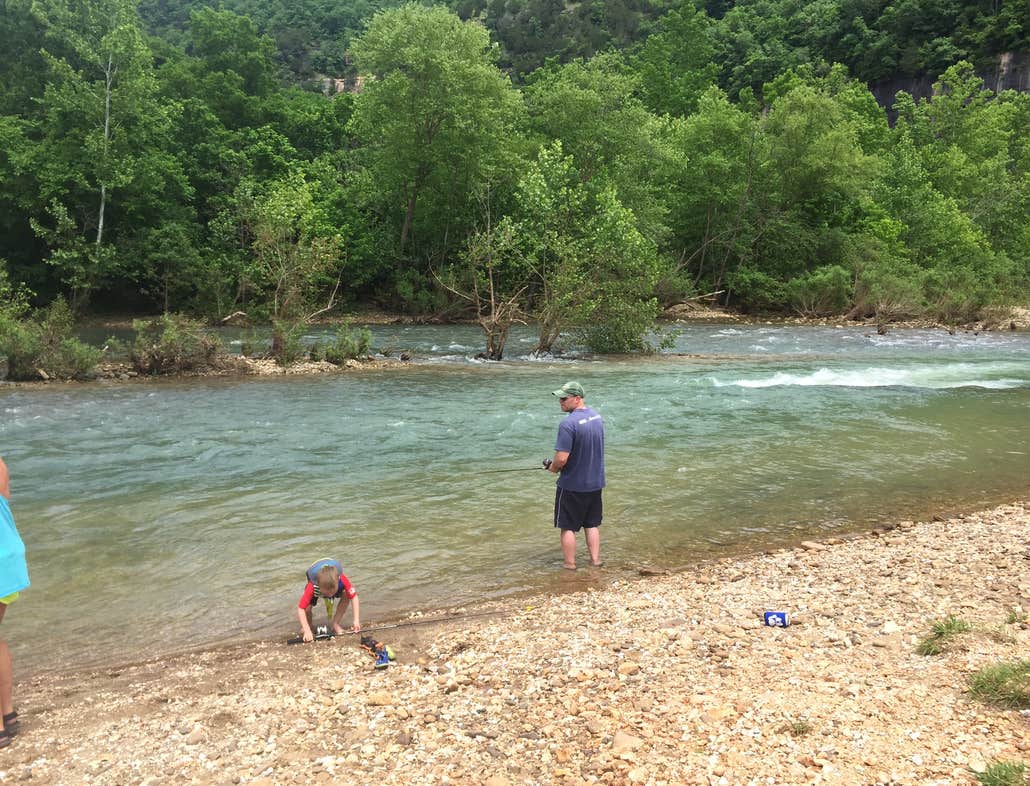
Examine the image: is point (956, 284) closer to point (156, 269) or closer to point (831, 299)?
point (831, 299)

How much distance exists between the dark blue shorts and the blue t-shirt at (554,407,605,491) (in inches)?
Answer: 3.5

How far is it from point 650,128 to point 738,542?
35.0 meters

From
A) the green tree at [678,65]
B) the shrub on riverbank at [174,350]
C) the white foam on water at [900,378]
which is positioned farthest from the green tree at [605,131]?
the green tree at [678,65]

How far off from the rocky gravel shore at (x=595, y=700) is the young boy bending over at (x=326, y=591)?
214 millimetres

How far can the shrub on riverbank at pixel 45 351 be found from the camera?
63.8 feet

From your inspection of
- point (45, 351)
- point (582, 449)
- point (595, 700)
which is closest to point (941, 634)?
point (595, 700)

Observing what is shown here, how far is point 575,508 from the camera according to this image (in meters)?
8.31

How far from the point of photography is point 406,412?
56.3ft

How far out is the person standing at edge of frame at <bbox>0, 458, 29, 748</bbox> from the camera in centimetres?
475

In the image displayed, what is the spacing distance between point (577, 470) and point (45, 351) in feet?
58.4

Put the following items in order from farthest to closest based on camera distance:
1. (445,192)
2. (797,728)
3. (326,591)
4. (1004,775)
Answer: (445,192) < (326,591) < (797,728) < (1004,775)

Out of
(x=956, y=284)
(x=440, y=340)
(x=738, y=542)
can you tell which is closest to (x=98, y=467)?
(x=738, y=542)

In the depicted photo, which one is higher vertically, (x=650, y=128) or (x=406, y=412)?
(x=650, y=128)

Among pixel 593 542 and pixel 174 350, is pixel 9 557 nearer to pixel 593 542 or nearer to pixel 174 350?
pixel 593 542
